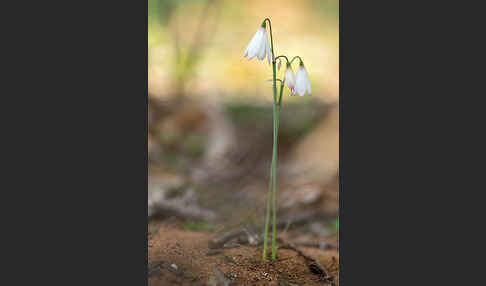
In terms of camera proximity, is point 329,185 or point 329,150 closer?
point 329,185

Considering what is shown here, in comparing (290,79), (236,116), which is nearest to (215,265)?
(290,79)

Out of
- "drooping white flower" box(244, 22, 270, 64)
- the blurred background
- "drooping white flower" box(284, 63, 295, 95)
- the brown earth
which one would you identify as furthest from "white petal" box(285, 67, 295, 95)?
the blurred background

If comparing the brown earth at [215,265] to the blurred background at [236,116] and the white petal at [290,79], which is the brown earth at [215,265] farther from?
the white petal at [290,79]

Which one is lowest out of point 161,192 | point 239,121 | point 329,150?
point 161,192

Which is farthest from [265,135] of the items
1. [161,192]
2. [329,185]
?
[161,192]

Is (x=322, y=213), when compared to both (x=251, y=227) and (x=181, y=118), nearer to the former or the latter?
(x=251, y=227)
